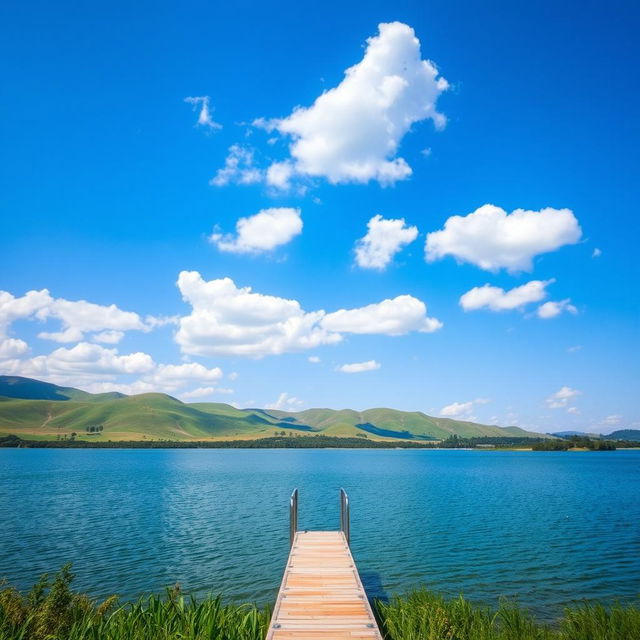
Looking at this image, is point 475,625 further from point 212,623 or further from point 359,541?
point 359,541

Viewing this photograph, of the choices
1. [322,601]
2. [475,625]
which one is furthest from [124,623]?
[475,625]

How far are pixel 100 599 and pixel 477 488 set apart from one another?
219 ft

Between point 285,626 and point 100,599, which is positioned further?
point 100,599

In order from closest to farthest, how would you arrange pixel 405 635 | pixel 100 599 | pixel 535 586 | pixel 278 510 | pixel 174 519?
pixel 405 635, pixel 100 599, pixel 535 586, pixel 174 519, pixel 278 510

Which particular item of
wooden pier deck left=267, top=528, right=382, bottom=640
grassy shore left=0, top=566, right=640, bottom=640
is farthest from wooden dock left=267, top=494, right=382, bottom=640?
grassy shore left=0, top=566, right=640, bottom=640

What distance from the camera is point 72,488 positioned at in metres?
73.6

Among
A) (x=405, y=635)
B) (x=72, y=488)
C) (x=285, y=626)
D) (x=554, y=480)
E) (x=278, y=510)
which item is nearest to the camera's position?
(x=285, y=626)

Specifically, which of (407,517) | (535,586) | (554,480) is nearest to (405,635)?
(535,586)

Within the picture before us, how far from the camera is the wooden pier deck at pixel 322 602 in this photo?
11.5 meters

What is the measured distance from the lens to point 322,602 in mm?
13586

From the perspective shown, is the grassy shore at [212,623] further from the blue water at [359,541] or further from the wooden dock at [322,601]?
the blue water at [359,541]

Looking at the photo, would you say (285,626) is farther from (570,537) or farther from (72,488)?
(72,488)

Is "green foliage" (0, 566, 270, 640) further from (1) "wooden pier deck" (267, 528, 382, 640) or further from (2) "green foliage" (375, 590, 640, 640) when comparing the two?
(2) "green foliage" (375, 590, 640, 640)

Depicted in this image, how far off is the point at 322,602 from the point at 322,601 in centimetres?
10
